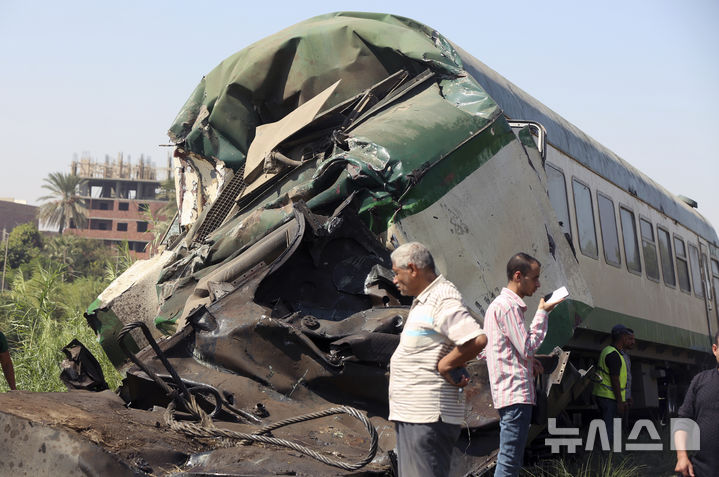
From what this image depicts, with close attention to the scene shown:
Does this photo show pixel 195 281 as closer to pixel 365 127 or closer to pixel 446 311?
pixel 365 127

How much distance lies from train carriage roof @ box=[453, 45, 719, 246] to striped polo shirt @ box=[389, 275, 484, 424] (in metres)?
3.39

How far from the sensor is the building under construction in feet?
284

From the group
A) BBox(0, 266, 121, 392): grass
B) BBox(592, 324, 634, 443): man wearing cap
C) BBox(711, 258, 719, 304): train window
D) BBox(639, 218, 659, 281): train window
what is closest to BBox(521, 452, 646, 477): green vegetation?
BBox(592, 324, 634, 443): man wearing cap

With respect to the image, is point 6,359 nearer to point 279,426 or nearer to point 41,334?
point 279,426

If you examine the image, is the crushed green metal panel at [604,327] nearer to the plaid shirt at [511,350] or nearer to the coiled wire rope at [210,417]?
the plaid shirt at [511,350]

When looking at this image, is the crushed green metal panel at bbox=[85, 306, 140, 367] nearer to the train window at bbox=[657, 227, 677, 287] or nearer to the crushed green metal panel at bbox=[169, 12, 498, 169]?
the crushed green metal panel at bbox=[169, 12, 498, 169]

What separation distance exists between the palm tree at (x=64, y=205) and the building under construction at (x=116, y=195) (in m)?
13.8

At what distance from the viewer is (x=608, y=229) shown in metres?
9.45

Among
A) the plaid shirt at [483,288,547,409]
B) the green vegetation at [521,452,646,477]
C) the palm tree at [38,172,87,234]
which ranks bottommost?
the green vegetation at [521,452,646,477]

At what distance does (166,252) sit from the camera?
6773 millimetres

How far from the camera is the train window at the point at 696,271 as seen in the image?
13047 millimetres

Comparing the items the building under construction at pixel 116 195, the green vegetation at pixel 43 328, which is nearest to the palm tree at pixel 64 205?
the building under construction at pixel 116 195

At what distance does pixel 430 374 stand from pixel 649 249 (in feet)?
27.8

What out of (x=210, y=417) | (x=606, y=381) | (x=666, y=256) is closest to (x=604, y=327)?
(x=606, y=381)
